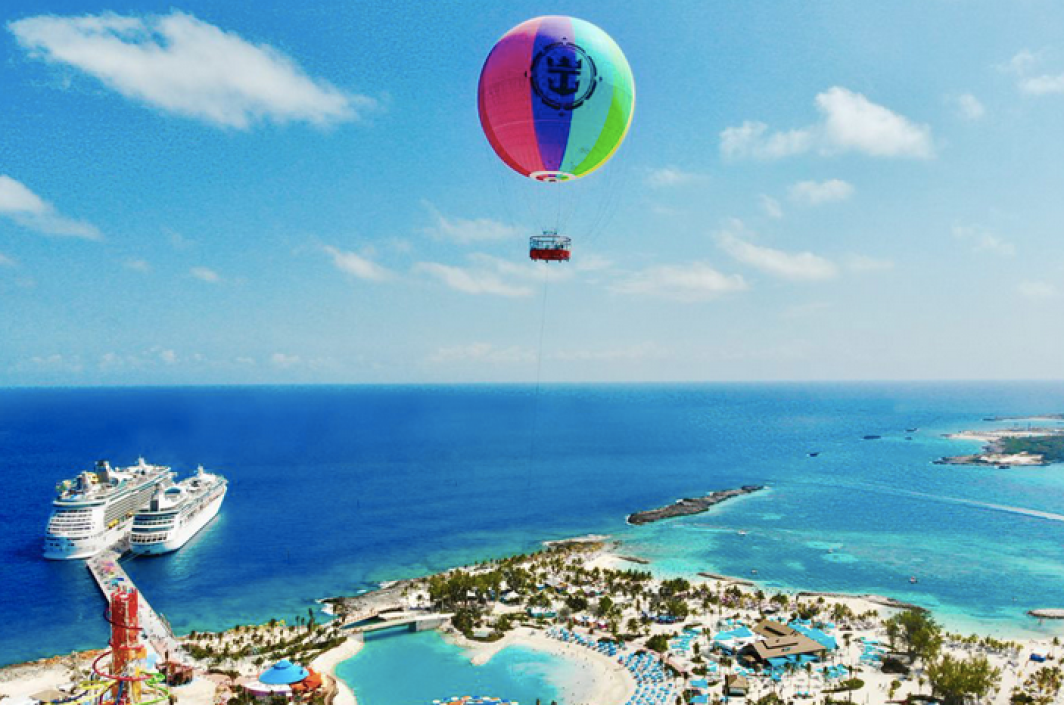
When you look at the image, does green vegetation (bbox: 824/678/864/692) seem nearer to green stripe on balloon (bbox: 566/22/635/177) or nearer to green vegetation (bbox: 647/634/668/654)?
green vegetation (bbox: 647/634/668/654)

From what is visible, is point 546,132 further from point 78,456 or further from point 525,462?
point 78,456

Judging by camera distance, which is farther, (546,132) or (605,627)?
(605,627)

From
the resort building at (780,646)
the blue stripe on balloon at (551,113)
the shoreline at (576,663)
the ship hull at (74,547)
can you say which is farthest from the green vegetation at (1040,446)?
the ship hull at (74,547)


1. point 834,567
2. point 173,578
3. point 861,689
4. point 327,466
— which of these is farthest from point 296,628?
point 327,466

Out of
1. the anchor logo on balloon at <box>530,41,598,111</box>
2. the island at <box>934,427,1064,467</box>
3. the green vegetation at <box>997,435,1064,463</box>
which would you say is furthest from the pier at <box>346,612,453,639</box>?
the green vegetation at <box>997,435,1064,463</box>

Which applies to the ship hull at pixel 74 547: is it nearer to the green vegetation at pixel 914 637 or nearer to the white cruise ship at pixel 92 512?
the white cruise ship at pixel 92 512

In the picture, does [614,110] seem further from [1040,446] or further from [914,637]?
[1040,446]

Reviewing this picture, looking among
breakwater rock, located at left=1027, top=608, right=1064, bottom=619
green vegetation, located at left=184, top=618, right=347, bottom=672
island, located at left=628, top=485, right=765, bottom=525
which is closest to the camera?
green vegetation, located at left=184, top=618, right=347, bottom=672
